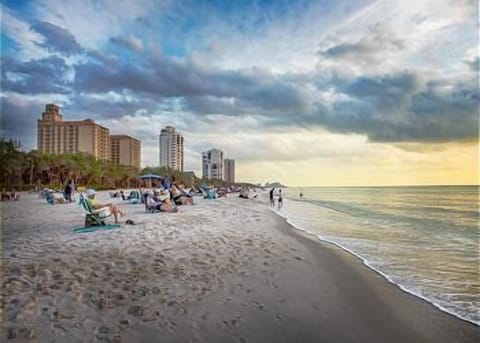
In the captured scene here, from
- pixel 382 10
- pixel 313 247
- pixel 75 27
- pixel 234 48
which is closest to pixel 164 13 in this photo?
pixel 75 27

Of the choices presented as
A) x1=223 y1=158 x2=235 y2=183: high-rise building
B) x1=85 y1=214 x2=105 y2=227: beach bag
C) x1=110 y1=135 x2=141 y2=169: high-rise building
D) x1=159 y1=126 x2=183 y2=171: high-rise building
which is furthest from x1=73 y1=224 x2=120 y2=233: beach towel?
x1=223 y1=158 x2=235 y2=183: high-rise building

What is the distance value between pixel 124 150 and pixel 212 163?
51.3 meters

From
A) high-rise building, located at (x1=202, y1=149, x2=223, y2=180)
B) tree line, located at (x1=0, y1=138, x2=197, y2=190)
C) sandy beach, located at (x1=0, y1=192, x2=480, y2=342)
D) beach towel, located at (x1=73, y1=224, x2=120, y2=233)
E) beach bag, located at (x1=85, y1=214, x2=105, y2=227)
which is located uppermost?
high-rise building, located at (x1=202, y1=149, x2=223, y2=180)

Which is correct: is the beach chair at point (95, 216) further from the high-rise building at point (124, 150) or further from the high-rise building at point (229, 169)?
the high-rise building at point (229, 169)

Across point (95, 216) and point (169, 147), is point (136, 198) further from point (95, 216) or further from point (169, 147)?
point (169, 147)

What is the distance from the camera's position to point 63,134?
91.8 m

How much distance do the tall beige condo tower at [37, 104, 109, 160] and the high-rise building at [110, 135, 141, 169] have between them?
16.5m

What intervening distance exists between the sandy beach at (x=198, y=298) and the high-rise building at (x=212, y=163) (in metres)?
150

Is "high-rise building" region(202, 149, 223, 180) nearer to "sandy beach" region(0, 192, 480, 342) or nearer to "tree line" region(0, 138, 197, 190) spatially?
"tree line" region(0, 138, 197, 190)

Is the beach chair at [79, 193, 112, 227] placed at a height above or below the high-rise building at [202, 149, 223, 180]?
below

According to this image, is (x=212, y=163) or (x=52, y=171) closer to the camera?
(x=52, y=171)

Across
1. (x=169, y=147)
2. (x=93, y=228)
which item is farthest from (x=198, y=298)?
(x=169, y=147)

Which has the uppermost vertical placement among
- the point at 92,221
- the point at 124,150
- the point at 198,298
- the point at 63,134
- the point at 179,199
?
the point at 63,134

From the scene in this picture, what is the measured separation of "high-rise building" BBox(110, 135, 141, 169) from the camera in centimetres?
11425
